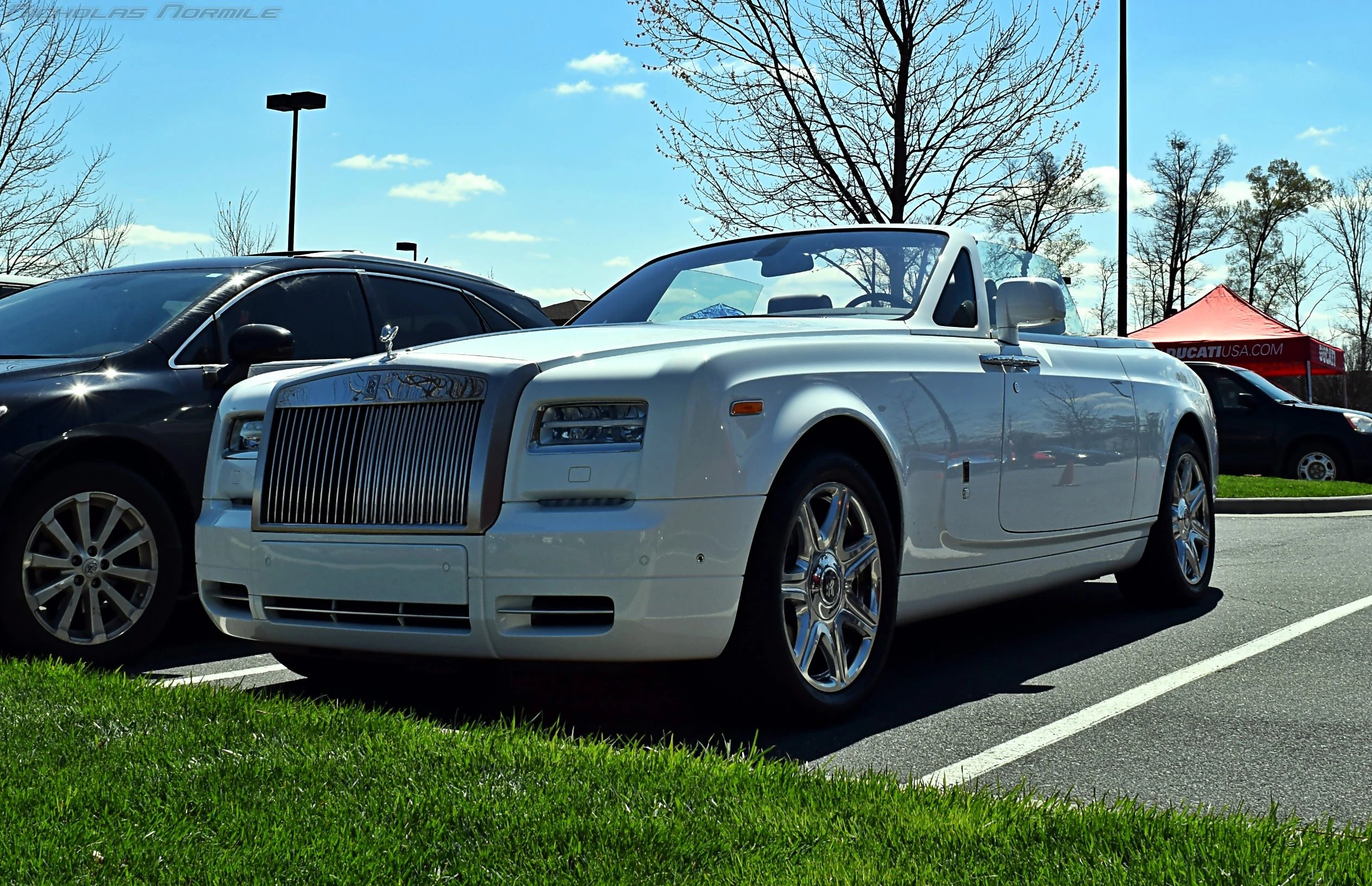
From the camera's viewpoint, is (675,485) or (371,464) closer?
(675,485)

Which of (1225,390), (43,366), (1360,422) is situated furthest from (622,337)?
(1360,422)

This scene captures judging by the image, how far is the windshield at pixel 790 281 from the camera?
18.7 feet

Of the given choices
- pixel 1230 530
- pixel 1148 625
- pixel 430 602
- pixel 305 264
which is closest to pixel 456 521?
pixel 430 602

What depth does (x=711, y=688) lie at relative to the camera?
14.4 ft

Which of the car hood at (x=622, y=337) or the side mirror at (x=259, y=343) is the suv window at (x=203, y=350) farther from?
the car hood at (x=622, y=337)

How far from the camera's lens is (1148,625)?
6758mm

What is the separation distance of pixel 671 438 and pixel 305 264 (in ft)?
11.7

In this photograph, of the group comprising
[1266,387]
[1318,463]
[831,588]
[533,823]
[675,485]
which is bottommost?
[533,823]

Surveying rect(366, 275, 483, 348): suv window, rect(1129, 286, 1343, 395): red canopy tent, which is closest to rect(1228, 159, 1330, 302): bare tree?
rect(1129, 286, 1343, 395): red canopy tent

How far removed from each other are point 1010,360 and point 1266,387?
14.3 m

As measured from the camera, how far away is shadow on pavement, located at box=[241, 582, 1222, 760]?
14.4 ft

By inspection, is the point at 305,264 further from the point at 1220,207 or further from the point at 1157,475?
the point at 1220,207

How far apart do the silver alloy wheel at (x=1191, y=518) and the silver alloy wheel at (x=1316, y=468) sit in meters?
11.8

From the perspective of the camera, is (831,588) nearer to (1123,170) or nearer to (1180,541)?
(1180,541)
